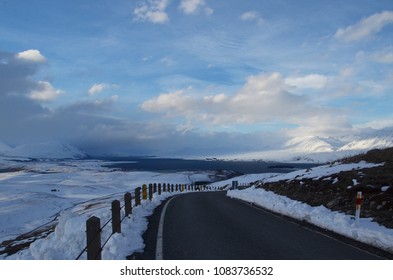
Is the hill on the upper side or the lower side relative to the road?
upper

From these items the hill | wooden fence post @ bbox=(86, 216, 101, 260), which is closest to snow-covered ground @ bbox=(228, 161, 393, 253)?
the hill

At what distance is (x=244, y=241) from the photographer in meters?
9.34

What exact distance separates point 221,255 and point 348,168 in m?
14.9

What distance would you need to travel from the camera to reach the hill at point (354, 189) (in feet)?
40.2

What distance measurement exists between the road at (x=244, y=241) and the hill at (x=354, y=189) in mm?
2291

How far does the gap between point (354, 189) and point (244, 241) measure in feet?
25.4

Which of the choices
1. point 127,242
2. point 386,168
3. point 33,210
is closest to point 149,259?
point 127,242

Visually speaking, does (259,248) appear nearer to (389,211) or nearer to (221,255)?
(221,255)

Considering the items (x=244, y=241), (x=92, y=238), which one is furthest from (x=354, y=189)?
(x=92, y=238)

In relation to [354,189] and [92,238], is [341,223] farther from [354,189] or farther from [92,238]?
[92,238]

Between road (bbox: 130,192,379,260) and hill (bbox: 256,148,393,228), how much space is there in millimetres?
2291

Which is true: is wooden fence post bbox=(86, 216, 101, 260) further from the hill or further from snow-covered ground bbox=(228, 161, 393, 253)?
the hill

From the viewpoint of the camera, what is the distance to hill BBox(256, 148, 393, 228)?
483 inches
